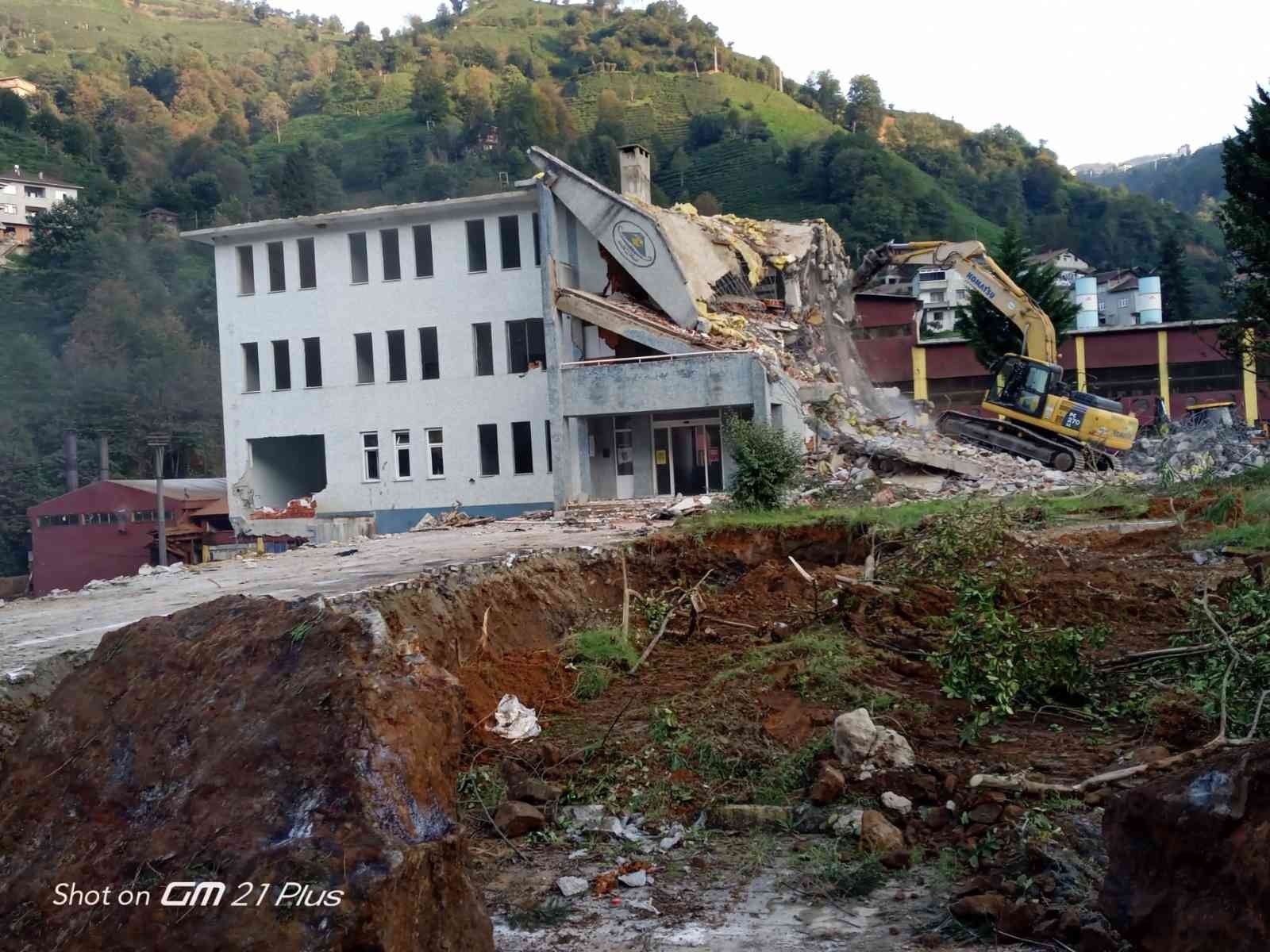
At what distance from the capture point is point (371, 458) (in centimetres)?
3497

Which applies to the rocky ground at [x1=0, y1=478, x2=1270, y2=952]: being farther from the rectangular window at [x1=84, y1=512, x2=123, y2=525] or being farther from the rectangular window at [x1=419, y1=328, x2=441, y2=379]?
the rectangular window at [x1=84, y1=512, x2=123, y2=525]

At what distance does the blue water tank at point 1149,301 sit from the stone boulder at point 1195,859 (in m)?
67.0

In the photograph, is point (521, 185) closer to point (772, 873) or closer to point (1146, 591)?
point (1146, 591)

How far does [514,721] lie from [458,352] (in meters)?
25.3

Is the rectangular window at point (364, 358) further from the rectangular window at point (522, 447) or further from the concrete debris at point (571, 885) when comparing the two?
the concrete debris at point (571, 885)

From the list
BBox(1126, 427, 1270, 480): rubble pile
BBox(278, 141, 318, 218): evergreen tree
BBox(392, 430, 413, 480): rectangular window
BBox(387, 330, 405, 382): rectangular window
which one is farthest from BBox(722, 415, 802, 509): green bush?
BBox(278, 141, 318, 218): evergreen tree

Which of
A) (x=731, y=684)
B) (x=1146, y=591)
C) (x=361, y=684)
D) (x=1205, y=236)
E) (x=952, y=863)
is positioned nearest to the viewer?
(x=361, y=684)

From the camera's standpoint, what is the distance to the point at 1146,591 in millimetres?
11812

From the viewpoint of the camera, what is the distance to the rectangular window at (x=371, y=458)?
3478cm

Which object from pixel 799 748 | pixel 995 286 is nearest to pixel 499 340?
pixel 995 286

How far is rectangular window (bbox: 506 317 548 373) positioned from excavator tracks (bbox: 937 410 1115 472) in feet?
36.7

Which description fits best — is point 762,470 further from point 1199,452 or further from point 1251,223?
point 1199,452

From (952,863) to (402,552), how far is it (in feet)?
40.3

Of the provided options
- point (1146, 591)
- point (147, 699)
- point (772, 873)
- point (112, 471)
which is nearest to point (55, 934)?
point (147, 699)
